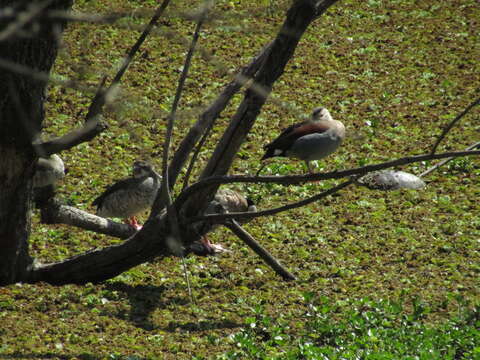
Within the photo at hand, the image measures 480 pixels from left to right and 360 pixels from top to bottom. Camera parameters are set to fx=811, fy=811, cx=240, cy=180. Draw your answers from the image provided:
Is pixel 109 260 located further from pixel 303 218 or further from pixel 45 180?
pixel 303 218

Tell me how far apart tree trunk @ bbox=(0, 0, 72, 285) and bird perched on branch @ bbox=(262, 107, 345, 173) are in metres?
2.80

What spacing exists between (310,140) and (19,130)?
126 inches

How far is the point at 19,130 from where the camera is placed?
233 inches

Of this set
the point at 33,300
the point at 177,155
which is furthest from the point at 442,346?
the point at 33,300

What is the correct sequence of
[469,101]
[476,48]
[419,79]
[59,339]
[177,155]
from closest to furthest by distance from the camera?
[59,339] < [177,155] < [469,101] < [419,79] < [476,48]

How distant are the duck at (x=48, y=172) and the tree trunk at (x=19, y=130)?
1662 millimetres

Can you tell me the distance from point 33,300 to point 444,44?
992cm

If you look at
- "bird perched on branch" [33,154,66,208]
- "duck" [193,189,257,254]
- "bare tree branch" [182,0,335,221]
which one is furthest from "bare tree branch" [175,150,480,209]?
"bird perched on branch" [33,154,66,208]

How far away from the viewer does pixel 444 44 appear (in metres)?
14.1

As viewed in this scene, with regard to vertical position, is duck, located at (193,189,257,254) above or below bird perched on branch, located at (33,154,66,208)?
below

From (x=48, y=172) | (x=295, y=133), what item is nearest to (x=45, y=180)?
(x=48, y=172)

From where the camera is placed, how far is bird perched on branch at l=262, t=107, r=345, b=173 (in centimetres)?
814

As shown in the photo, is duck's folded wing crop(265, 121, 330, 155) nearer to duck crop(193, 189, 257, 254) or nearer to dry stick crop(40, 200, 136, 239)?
duck crop(193, 189, 257, 254)

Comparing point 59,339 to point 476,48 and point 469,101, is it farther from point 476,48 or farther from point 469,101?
point 476,48
